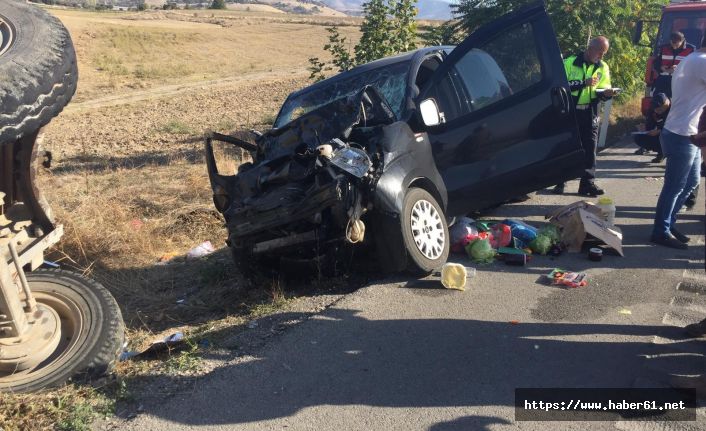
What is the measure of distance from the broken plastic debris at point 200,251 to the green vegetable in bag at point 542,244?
333 cm

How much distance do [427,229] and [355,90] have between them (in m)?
1.74

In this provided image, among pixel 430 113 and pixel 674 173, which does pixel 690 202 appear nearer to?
pixel 674 173

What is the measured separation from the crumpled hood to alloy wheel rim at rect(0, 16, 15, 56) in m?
2.13

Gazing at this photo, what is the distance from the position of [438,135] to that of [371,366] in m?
2.50

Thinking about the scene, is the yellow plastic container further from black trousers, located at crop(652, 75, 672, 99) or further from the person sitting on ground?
black trousers, located at crop(652, 75, 672, 99)

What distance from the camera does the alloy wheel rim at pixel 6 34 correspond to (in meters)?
3.87

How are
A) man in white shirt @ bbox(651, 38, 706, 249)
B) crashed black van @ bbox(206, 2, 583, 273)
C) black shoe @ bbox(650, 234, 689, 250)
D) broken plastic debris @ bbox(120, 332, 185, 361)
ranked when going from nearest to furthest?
broken plastic debris @ bbox(120, 332, 185, 361) → crashed black van @ bbox(206, 2, 583, 273) → man in white shirt @ bbox(651, 38, 706, 249) → black shoe @ bbox(650, 234, 689, 250)

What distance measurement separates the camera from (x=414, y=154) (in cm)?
533

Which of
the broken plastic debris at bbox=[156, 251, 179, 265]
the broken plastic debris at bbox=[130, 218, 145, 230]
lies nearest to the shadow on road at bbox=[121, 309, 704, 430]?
the broken plastic debris at bbox=[156, 251, 179, 265]

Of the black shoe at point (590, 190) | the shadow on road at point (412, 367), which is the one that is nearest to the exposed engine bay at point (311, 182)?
the shadow on road at point (412, 367)

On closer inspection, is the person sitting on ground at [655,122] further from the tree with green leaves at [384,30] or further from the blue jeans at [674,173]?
the tree with green leaves at [384,30]

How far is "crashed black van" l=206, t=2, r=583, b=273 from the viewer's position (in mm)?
4834

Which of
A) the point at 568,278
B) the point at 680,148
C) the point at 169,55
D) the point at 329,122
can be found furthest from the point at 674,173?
the point at 169,55

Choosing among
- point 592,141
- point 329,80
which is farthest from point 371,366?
point 592,141
